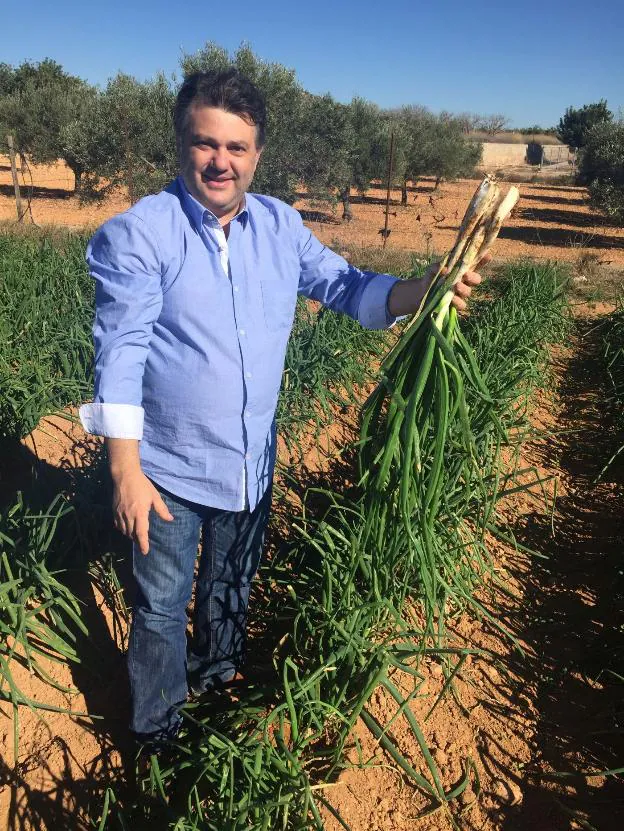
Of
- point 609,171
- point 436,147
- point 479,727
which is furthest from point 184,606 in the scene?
point 436,147

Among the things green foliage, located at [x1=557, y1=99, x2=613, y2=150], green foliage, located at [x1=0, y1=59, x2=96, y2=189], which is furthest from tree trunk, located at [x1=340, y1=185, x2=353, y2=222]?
green foliage, located at [x1=557, y1=99, x2=613, y2=150]

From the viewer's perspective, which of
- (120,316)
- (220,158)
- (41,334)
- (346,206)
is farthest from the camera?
(346,206)

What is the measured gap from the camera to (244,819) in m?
1.34

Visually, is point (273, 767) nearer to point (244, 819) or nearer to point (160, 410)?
point (244, 819)

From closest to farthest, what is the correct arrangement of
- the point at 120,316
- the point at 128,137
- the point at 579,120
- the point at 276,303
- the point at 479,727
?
the point at 120,316
the point at 276,303
the point at 479,727
the point at 128,137
the point at 579,120

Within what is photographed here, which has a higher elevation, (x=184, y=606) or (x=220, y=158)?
(x=220, y=158)

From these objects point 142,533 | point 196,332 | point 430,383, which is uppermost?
point 196,332

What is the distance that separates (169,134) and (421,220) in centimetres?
704

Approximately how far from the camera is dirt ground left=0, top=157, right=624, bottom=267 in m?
11.4

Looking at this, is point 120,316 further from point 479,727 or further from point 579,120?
point 579,120

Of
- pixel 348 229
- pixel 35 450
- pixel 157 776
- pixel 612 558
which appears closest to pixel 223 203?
pixel 157 776

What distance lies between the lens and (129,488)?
4.46 feet

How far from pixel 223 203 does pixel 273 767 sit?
53.1 inches

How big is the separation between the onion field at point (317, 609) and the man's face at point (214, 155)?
0.54 metres
